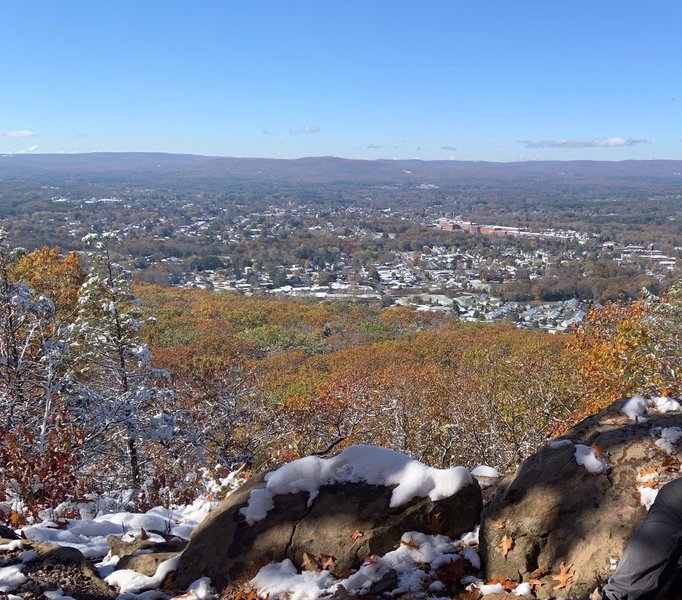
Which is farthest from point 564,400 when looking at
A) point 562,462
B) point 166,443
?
point 562,462

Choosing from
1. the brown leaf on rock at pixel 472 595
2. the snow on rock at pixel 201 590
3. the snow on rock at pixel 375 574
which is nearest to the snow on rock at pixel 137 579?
the snow on rock at pixel 201 590

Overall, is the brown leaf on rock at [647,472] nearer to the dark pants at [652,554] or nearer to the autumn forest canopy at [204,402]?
the dark pants at [652,554]

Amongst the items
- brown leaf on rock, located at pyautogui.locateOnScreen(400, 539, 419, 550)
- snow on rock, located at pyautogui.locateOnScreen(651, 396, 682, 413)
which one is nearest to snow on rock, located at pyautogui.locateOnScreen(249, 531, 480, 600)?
brown leaf on rock, located at pyautogui.locateOnScreen(400, 539, 419, 550)

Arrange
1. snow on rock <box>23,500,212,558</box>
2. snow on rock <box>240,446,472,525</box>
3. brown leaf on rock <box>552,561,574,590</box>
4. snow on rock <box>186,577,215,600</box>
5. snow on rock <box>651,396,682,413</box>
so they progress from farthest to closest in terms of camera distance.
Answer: snow on rock <box>23,500,212,558</box> → snow on rock <box>651,396,682,413</box> → snow on rock <box>240,446,472,525</box> → snow on rock <box>186,577,215,600</box> → brown leaf on rock <box>552,561,574,590</box>

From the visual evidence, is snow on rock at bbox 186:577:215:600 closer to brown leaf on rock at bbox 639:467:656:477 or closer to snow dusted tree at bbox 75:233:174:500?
brown leaf on rock at bbox 639:467:656:477

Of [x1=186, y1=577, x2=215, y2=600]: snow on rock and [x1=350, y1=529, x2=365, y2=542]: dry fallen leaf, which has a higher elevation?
[x1=350, y1=529, x2=365, y2=542]: dry fallen leaf

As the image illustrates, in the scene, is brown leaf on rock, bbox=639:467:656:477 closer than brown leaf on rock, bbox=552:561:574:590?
No
